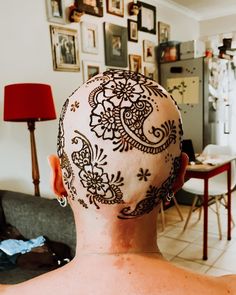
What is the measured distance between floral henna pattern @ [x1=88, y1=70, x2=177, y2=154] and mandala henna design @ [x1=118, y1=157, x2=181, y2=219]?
6 cm

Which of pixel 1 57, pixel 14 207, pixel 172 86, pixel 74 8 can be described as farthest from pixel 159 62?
pixel 14 207

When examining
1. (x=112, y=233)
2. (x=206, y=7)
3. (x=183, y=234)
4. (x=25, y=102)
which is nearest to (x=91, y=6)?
(x=25, y=102)

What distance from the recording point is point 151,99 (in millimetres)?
535

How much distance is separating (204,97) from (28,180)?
2.41 meters

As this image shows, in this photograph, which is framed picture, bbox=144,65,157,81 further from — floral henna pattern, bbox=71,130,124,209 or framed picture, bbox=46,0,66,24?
floral henna pattern, bbox=71,130,124,209

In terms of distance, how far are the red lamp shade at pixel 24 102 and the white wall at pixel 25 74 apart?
1.19 feet

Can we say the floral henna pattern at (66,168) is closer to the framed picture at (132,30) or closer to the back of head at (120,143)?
the back of head at (120,143)

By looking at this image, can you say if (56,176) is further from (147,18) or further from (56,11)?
(147,18)

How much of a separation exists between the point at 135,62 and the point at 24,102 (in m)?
2.03

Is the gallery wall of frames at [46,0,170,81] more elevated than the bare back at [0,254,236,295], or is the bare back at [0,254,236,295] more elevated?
the gallery wall of frames at [46,0,170,81]

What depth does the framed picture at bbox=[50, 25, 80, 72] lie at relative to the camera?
2.78 m

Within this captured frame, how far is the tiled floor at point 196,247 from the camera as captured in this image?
7.97 ft

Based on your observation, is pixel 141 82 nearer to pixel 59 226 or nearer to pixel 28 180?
pixel 59 226

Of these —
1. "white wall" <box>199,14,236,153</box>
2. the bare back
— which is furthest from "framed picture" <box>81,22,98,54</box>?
the bare back
